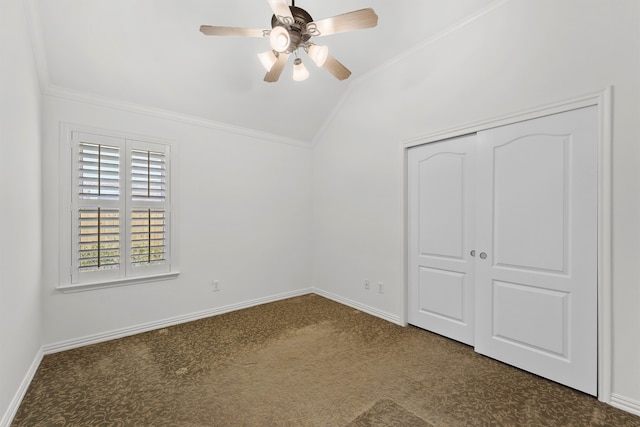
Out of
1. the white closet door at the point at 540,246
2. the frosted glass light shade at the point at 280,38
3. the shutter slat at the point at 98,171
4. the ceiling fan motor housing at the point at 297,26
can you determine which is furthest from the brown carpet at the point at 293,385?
the ceiling fan motor housing at the point at 297,26

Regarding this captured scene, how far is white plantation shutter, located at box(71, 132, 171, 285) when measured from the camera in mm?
2881

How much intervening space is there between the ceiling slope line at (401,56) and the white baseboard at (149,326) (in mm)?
2558

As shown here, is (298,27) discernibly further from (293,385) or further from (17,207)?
(293,385)

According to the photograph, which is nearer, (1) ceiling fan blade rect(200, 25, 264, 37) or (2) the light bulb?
(1) ceiling fan blade rect(200, 25, 264, 37)

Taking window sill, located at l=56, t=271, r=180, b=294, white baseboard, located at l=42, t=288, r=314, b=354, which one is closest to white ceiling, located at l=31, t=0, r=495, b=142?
window sill, located at l=56, t=271, r=180, b=294

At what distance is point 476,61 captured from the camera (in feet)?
8.97

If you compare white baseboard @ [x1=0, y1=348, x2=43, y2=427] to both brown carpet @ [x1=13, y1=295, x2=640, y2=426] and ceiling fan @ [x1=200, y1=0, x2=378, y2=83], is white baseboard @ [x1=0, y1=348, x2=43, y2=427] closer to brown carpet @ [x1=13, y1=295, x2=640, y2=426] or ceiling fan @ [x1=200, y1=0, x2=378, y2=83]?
brown carpet @ [x1=13, y1=295, x2=640, y2=426]

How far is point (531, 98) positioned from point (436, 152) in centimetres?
92

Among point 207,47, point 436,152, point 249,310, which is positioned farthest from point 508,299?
point 207,47

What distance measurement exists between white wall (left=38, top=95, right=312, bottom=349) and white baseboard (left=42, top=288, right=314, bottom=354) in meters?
0.02

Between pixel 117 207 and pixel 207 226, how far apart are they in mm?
983

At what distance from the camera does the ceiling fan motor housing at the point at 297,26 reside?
1940 millimetres

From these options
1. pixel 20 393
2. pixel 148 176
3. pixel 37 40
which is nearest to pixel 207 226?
pixel 148 176

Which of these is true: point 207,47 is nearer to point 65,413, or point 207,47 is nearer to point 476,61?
point 476,61
